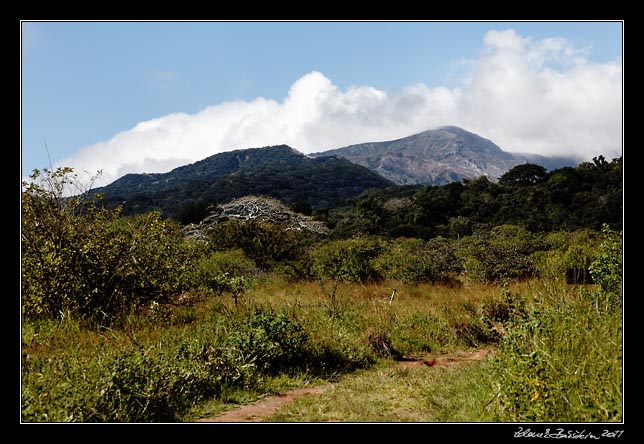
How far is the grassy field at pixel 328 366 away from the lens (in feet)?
12.8

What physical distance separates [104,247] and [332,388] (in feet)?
15.4

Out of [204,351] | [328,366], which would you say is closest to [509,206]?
[328,366]

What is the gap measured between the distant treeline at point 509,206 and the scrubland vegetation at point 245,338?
106 feet

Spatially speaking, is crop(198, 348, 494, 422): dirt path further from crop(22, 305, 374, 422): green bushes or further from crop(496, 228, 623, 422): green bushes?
crop(496, 228, 623, 422): green bushes

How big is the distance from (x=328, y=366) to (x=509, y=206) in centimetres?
4635

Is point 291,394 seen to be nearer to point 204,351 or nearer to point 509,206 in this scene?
point 204,351

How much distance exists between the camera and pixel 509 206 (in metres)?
48.8

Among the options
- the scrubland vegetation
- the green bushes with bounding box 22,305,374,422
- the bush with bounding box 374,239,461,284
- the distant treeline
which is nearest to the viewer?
the scrubland vegetation

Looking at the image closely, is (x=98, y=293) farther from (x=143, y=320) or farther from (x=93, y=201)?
(x=93, y=201)

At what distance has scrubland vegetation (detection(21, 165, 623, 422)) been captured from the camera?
4012mm

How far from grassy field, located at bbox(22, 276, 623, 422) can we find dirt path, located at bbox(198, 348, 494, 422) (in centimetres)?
15

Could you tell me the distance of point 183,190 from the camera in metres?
101

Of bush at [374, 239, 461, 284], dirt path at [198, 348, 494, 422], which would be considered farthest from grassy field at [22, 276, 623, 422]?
bush at [374, 239, 461, 284]

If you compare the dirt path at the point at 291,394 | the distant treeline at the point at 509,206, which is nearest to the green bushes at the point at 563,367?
the dirt path at the point at 291,394
